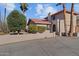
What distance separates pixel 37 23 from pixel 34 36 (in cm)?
201

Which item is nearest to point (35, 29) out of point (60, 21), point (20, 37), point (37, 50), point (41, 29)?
point (41, 29)

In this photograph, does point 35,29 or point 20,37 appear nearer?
point 20,37

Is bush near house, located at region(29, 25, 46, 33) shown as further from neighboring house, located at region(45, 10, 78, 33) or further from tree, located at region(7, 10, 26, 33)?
neighboring house, located at region(45, 10, 78, 33)

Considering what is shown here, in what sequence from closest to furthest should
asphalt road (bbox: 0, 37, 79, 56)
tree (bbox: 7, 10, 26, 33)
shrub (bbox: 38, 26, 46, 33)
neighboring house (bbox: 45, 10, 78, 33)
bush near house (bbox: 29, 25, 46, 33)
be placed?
asphalt road (bbox: 0, 37, 79, 56), tree (bbox: 7, 10, 26, 33), bush near house (bbox: 29, 25, 46, 33), shrub (bbox: 38, 26, 46, 33), neighboring house (bbox: 45, 10, 78, 33)

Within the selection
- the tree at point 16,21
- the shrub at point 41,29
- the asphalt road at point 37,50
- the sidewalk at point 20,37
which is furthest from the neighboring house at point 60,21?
the asphalt road at point 37,50

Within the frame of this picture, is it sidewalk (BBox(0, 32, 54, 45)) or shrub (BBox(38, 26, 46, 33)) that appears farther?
shrub (BBox(38, 26, 46, 33))

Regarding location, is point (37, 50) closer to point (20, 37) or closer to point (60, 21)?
point (20, 37)

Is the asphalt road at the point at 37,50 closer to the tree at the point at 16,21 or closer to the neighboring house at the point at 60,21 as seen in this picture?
the tree at the point at 16,21

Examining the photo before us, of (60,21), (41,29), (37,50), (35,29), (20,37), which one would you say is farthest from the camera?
(60,21)

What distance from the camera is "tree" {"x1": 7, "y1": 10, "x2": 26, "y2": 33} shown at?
13.4m

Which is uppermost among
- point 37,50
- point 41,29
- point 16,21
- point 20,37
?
point 16,21

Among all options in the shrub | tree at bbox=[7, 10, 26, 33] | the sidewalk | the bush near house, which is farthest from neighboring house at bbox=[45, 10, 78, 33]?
tree at bbox=[7, 10, 26, 33]

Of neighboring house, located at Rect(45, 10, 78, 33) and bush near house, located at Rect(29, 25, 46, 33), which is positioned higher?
neighboring house, located at Rect(45, 10, 78, 33)

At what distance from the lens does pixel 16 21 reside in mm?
13648
